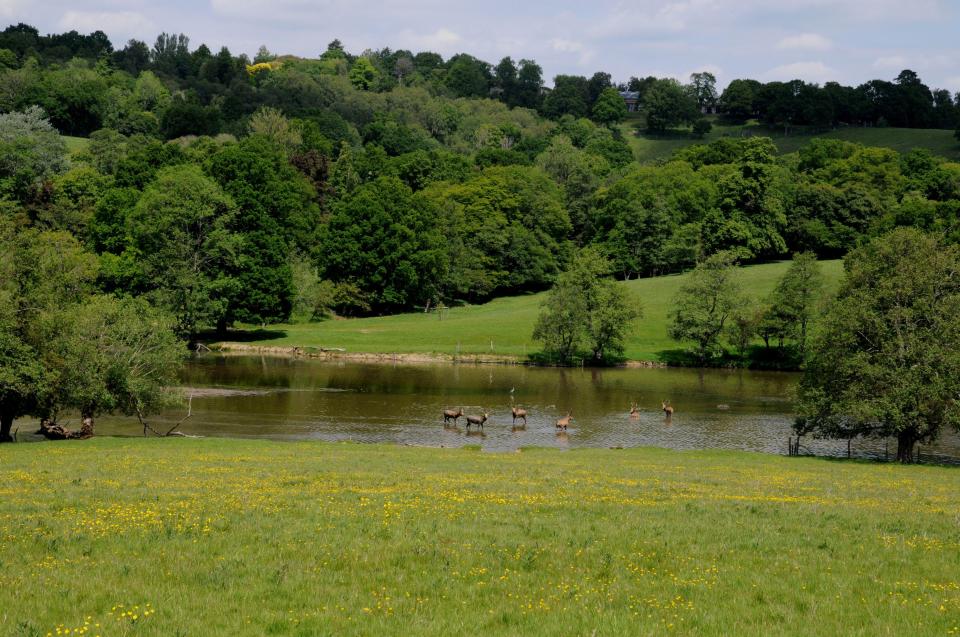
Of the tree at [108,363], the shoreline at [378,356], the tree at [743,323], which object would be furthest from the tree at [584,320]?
the tree at [108,363]

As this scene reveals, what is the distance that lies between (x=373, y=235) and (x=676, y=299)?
141 feet

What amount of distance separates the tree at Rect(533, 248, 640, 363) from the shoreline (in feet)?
9.41

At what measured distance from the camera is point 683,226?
442ft

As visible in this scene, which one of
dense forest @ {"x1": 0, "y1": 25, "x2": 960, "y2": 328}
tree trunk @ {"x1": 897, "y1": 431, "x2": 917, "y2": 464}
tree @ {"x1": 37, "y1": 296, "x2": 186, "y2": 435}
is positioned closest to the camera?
tree @ {"x1": 37, "y1": 296, "x2": 186, "y2": 435}

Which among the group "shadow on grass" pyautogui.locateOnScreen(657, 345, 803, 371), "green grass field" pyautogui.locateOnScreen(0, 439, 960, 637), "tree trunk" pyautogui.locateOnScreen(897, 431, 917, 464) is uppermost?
"green grass field" pyautogui.locateOnScreen(0, 439, 960, 637)

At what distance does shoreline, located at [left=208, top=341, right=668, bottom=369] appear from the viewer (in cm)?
8769

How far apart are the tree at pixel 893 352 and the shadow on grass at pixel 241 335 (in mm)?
Result: 64339

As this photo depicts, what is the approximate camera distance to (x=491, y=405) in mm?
63781

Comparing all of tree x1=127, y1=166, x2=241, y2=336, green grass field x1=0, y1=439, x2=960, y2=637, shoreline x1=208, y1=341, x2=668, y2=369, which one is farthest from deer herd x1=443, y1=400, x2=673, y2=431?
tree x1=127, y1=166, x2=241, y2=336

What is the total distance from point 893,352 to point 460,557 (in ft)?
118

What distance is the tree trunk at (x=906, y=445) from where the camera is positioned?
141ft

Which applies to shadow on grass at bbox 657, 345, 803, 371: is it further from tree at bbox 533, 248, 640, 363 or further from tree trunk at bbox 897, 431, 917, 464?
tree trunk at bbox 897, 431, 917, 464

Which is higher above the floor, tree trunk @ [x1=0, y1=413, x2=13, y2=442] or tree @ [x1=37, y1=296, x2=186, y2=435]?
tree @ [x1=37, y1=296, x2=186, y2=435]

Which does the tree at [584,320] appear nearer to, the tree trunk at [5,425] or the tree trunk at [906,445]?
the tree trunk at [906,445]
